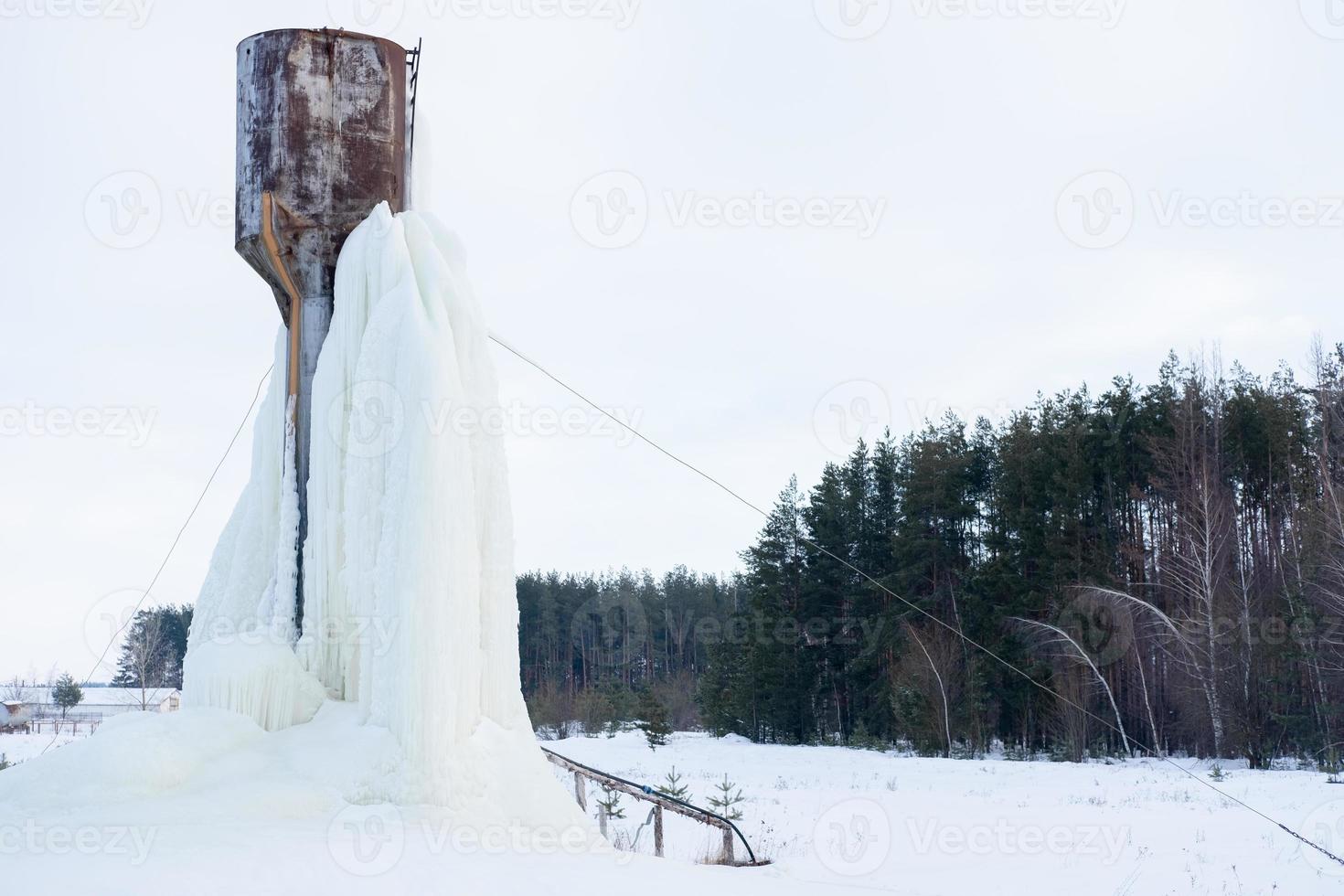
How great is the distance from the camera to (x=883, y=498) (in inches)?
1956

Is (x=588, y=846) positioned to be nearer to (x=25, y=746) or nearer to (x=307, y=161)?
(x=307, y=161)

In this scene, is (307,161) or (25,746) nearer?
(307,161)

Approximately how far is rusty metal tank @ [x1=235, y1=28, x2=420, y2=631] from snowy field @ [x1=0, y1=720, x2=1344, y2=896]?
2897 mm

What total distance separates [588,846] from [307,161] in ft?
22.4

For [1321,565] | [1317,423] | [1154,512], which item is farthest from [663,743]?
[1317,423]

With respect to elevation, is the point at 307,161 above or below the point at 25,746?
above

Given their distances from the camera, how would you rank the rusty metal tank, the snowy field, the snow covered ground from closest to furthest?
the snowy field → the rusty metal tank → the snow covered ground

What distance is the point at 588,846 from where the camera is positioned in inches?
370

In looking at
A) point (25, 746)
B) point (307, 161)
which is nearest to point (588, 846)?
point (307, 161)

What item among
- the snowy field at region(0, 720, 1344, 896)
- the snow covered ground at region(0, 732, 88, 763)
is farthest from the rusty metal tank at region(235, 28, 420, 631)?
the snow covered ground at region(0, 732, 88, 763)

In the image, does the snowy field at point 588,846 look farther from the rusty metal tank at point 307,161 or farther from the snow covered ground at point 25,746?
the rusty metal tank at point 307,161

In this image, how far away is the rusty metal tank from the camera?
36.1ft

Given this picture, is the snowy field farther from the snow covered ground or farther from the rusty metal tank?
the rusty metal tank

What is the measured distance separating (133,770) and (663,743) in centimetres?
3339
